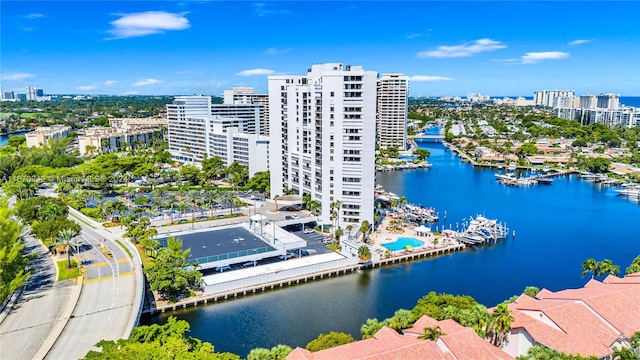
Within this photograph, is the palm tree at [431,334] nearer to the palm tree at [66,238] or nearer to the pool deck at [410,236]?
the pool deck at [410,236]

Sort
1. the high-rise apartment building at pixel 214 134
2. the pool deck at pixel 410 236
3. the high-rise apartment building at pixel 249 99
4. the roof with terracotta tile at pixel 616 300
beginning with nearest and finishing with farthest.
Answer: the roof with terracotta tile at pixel 616 300, the pool deck at pixel 410 236, the high-rise apartment building at pixel 214 134, the high-rise apartment building at pixel 249 99

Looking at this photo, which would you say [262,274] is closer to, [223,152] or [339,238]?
[339,238]

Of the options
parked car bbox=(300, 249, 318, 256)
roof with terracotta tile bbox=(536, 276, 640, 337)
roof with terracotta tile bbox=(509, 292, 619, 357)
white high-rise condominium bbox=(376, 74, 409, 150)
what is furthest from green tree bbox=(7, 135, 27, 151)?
roof with terracotta tile bbox=(536, 276, 640, 337)

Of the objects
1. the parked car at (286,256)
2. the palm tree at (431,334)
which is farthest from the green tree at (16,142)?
the palm tree at (431,334)

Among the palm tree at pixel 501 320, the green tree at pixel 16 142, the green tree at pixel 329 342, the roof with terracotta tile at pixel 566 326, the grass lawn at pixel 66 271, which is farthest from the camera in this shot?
the green tree at pixel 16 142

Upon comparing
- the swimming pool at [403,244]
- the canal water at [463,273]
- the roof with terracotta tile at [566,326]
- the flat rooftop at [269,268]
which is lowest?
the canal water at [463,273]

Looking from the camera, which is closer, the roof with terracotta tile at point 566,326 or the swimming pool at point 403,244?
the roof with terracotta tile at point 566,326

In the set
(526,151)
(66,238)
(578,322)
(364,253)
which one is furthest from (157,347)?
(526,151)

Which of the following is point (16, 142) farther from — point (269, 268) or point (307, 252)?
point (269, 268)
